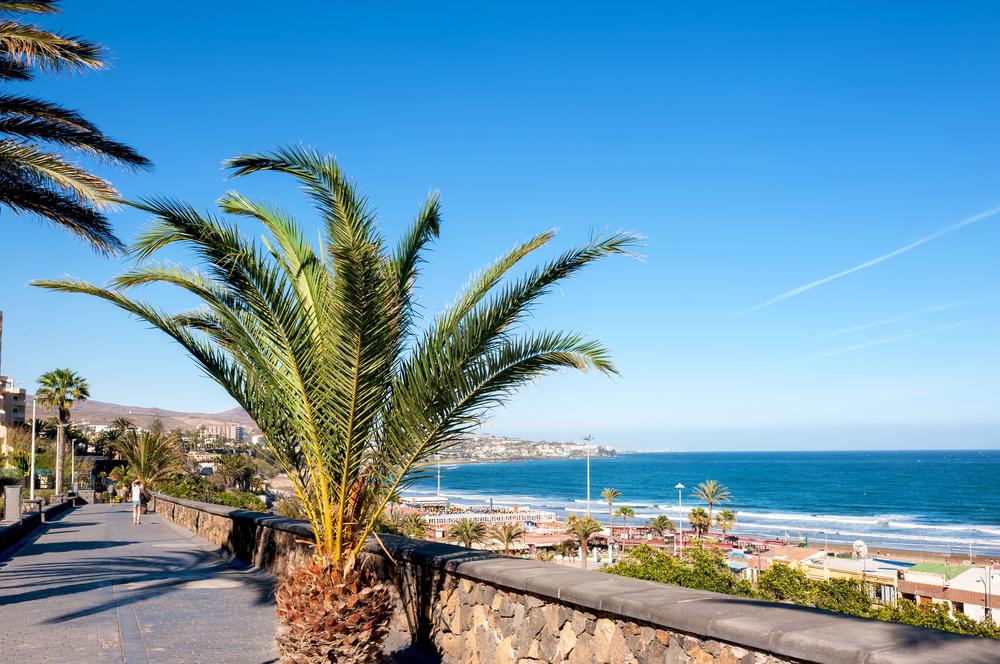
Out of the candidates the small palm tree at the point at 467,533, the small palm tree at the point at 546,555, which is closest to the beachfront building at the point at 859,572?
the small palm tree at the point at 546,555

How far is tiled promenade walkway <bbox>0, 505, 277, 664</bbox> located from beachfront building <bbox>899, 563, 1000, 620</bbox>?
107 ft

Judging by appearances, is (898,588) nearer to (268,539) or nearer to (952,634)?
(268,539)

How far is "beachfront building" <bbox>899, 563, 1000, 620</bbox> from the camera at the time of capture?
3200 centimetres

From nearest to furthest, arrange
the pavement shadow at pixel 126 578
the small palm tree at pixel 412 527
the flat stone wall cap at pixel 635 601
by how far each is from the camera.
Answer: the flat stone wall cap at pixel 635 601 < the pavement shadow at pixel 126 578 < the small palm tree at pixel 412 527

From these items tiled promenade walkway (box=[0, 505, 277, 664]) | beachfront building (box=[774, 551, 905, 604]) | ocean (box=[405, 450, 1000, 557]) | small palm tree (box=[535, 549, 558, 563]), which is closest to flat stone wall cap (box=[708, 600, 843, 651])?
tiled promenade walkway (box=[0, 505, 277, 664])

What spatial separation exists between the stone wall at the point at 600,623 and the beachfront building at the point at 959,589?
32.9 metres

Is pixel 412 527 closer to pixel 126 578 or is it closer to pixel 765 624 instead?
pixel 126 578

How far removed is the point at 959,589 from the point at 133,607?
3751cm

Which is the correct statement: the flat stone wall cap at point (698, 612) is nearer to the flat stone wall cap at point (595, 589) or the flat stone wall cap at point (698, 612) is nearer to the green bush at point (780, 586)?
the flat stone wall cap at point (595, 589)

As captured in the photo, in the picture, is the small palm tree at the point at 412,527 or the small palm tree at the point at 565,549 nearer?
the small palm tree at the point at 412,527

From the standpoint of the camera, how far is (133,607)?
26.0ft

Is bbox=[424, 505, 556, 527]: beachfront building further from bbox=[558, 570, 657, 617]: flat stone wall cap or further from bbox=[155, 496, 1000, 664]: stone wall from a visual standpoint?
bbox=[558, 570, 657, 617]: flat stone wall cap

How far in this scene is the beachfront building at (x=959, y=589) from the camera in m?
32.0

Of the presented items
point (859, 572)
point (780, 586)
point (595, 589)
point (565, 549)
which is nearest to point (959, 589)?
point (859, 572)
